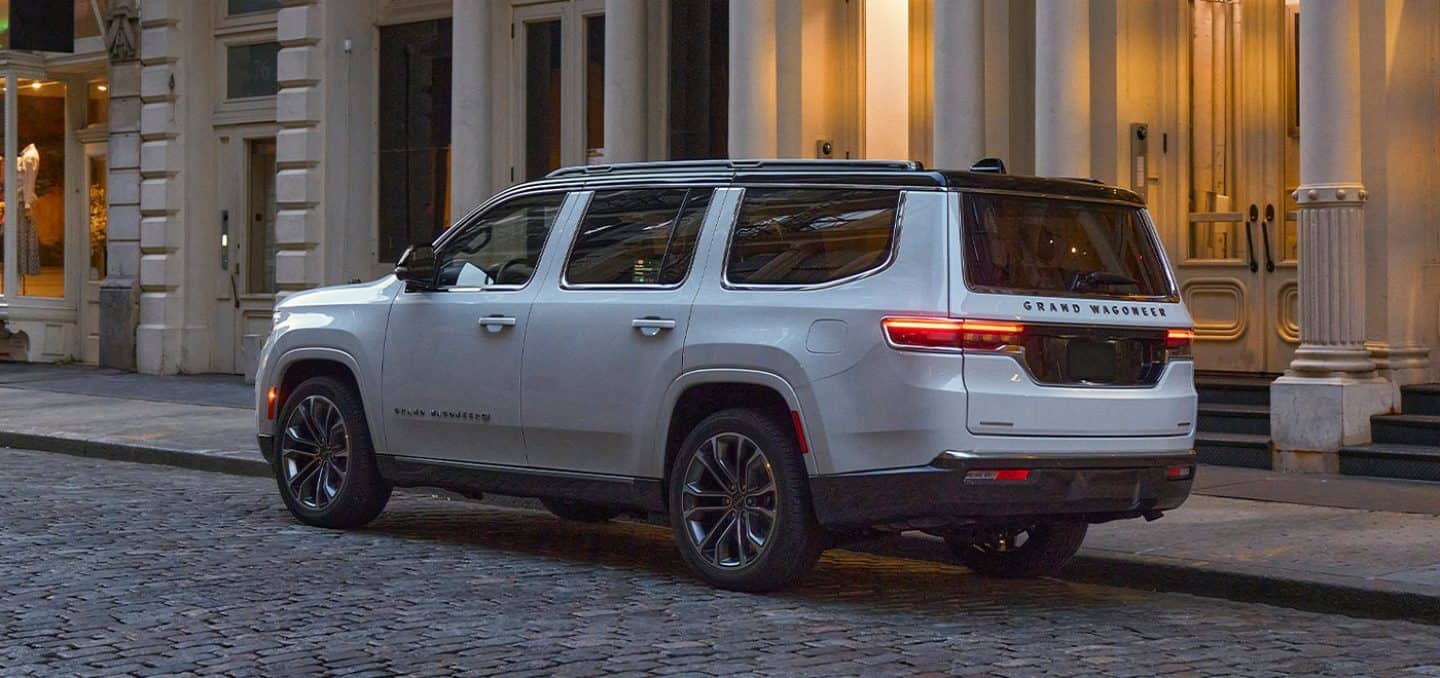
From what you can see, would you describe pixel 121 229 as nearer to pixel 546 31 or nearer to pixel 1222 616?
pixel 546 31

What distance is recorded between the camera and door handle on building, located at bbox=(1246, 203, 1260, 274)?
1420 centimetres

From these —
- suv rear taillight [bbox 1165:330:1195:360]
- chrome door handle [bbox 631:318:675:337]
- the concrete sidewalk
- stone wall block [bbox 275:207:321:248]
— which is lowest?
the concrete sidewalk

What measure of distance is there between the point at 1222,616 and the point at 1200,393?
236 inches

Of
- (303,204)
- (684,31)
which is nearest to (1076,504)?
(684,31)

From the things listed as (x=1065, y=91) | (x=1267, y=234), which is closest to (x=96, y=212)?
(x=1065, y=91)

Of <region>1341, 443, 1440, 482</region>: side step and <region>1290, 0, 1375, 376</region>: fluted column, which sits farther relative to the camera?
<region>1290, 0, 1375, 376</region>: fluted column

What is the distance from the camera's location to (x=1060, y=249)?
26.2ft

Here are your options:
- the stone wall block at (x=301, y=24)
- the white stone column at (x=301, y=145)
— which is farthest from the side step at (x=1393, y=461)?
the stone wall block at (x=301, y=24)

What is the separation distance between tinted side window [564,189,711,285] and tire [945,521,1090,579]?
179 cm

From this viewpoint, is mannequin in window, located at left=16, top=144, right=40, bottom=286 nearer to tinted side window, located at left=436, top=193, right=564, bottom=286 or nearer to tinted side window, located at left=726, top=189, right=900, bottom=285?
tinted side window, located at left=436, top=193, right=564, bottom=286

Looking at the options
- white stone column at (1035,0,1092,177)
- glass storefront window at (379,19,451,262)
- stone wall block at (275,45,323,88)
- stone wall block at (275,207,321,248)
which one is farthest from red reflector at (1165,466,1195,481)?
stone wall block at (275,45,323,88)

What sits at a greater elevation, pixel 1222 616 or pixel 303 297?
pixel 303 297

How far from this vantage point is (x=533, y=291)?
9094 mm

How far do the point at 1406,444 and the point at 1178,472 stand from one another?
4.90 metres
